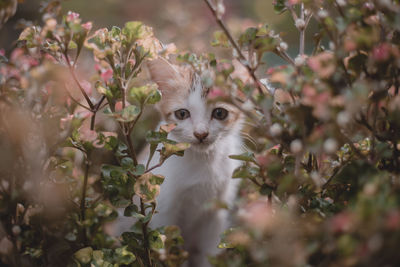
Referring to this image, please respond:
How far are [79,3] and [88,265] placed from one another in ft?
5.99

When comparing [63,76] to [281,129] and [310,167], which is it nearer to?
[281,129]

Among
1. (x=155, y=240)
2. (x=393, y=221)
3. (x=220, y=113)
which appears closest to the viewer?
(x=393, y=221)

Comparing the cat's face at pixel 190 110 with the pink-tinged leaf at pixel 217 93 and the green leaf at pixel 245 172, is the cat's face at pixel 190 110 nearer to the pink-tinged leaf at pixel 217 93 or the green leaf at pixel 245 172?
the green leaf at pixel 245 172

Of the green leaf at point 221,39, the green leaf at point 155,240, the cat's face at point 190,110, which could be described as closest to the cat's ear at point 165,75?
the cat's face at point 190,110

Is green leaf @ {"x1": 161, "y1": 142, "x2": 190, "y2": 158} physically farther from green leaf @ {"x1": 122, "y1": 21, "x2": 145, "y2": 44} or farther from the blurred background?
the blurred background

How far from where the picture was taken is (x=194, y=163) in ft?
5.17

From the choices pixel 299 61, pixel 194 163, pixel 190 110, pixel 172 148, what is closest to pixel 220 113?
pixel 190 110

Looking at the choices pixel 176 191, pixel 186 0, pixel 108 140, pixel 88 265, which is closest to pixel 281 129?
pixel 108 140

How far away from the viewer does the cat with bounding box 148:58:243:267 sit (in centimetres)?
146

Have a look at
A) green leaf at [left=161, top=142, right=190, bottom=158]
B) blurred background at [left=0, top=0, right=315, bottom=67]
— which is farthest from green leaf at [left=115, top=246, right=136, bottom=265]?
blurred background at [left=0, top=0, right=315, bottom=67]

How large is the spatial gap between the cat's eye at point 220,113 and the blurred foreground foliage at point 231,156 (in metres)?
0.51

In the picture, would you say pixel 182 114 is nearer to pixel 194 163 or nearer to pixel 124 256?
pixel 194 163

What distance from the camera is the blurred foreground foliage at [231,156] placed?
Answer: 2.15 ft

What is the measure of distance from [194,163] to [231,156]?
2.30 ft
